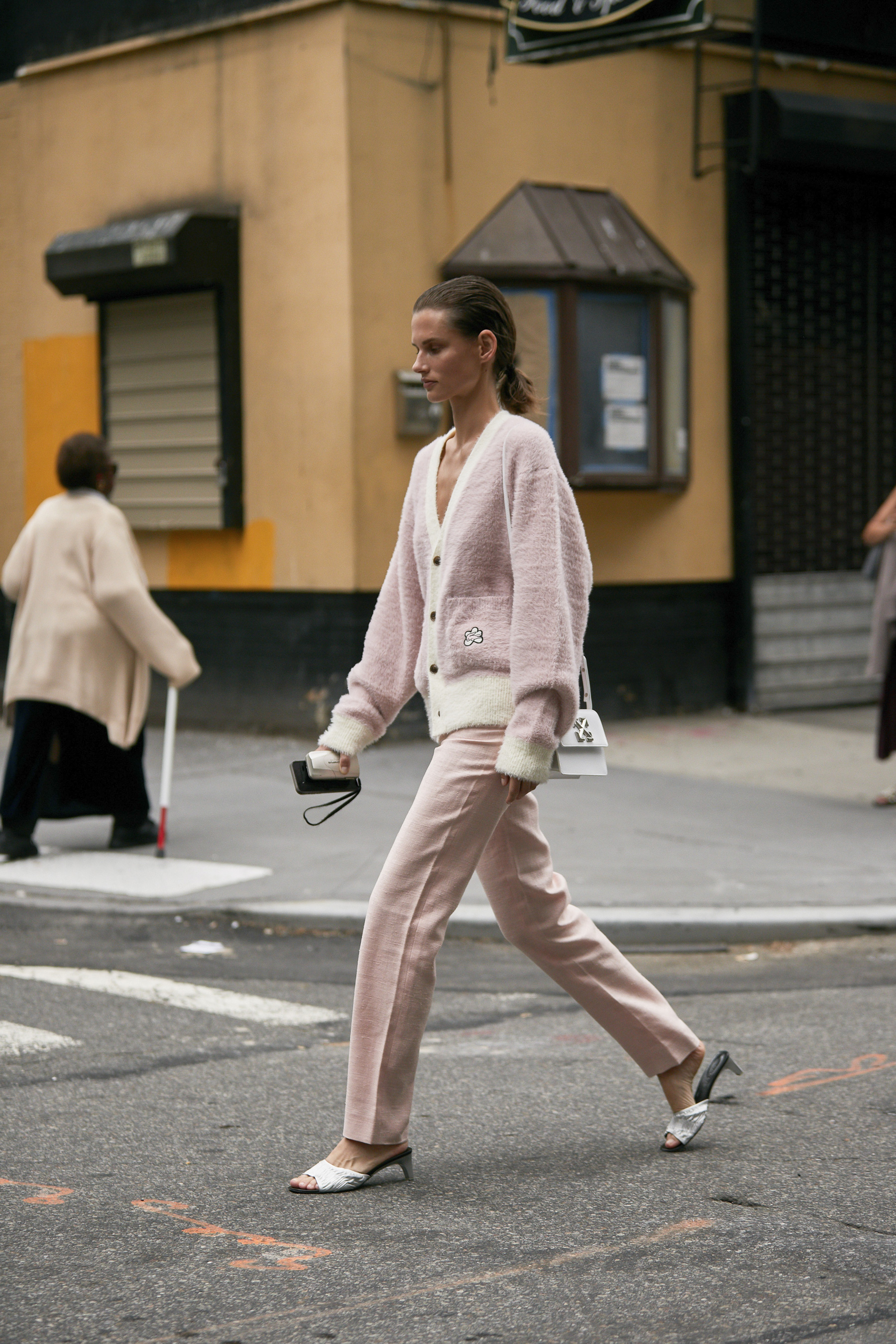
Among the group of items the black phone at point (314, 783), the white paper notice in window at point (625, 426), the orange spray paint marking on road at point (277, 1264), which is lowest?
the orange spray paint marking on road at point (277, 1264)

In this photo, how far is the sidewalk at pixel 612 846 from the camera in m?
7.35

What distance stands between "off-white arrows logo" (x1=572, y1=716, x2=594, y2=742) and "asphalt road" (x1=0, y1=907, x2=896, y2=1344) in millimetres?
1009

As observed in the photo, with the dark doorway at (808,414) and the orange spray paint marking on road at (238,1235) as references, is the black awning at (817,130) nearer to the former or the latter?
the dark doorway at (808,414)

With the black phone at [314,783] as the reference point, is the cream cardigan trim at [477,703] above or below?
above

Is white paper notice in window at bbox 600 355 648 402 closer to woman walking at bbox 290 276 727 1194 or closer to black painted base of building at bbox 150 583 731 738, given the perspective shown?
black painted base of building at bbox 150 583 731 738

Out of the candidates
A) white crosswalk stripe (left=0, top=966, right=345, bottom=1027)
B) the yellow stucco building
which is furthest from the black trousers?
the yellow stucco building

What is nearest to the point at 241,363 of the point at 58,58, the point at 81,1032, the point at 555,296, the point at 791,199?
the point at 555,296

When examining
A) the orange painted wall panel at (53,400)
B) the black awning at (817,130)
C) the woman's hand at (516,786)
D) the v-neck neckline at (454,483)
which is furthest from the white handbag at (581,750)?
the orange painted wall panel at (53,400)

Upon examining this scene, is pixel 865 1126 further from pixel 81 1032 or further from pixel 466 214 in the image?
pixel 466 214

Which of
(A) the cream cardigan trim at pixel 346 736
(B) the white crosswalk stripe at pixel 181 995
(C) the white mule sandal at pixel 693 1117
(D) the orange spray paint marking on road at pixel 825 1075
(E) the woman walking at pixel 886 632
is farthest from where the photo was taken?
(E) the woman walking at pixel 886 632

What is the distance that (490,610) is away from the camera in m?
4.09

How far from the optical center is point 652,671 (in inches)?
519

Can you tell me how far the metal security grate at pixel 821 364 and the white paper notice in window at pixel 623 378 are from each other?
137 cm

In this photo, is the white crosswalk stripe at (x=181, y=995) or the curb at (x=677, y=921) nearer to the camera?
the white crosswalk stripe at (x=181, y=995)
